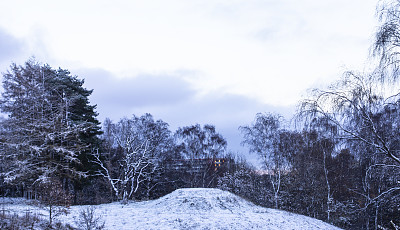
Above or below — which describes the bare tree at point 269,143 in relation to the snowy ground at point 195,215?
above

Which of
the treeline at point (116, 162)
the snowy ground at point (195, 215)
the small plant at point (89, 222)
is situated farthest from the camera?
the treeline at point (116, 162)

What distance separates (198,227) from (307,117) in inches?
293

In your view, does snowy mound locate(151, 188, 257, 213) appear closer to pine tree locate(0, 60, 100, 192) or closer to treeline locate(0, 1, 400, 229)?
treeline locate(0, 1, 400, 229)

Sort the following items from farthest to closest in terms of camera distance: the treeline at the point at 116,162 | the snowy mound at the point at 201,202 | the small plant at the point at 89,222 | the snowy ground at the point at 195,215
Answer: the treeline at the point at 116,162, the snowy mound at the point at 201,202, the snowy ground at the point at 195,215, the small plant at the point at 89,222

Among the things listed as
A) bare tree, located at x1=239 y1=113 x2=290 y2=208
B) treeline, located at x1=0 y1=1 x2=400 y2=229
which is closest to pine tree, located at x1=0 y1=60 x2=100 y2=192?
treeline, located at x1=0 y1=1 x2=400 y2=229

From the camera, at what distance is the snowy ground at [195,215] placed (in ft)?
39.9

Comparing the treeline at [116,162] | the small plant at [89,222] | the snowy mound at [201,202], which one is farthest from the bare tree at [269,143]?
the small plant at [89,222]

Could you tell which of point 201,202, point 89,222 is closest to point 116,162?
point 201,202

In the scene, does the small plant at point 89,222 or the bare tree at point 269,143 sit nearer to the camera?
the small plant at point 89,222

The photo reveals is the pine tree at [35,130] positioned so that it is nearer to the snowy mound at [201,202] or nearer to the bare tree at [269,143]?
the snowy mound at [201,202]

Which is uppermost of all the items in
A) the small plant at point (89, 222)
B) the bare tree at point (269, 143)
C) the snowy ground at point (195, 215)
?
the bare tree at point (269, 143)

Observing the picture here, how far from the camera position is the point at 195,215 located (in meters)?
14.1

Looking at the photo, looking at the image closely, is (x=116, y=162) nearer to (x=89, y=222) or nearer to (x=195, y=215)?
(x=195, y=215)

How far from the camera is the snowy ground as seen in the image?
12.1 metres
